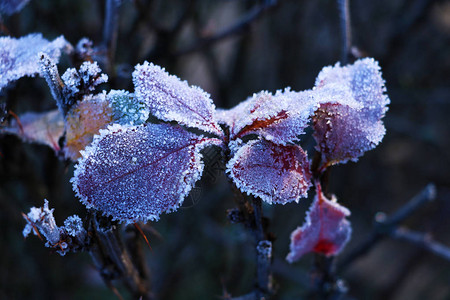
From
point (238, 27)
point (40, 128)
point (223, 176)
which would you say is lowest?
point (40, 128)

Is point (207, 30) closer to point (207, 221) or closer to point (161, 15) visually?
point (161, 15)

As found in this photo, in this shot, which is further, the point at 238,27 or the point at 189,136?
the point at 238,27

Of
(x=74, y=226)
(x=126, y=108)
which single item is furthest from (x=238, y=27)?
(x=74, y=226)

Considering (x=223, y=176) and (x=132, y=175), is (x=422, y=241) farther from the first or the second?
(x=132, y=175)

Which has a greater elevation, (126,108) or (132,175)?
(126,108)

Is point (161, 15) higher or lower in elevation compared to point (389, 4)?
lower

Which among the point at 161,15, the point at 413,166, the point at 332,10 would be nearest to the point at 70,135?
the point at 161,15

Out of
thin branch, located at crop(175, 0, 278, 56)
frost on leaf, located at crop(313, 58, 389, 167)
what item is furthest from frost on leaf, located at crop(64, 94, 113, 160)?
thin branch, located at crop(175, 0, 278, 56)
